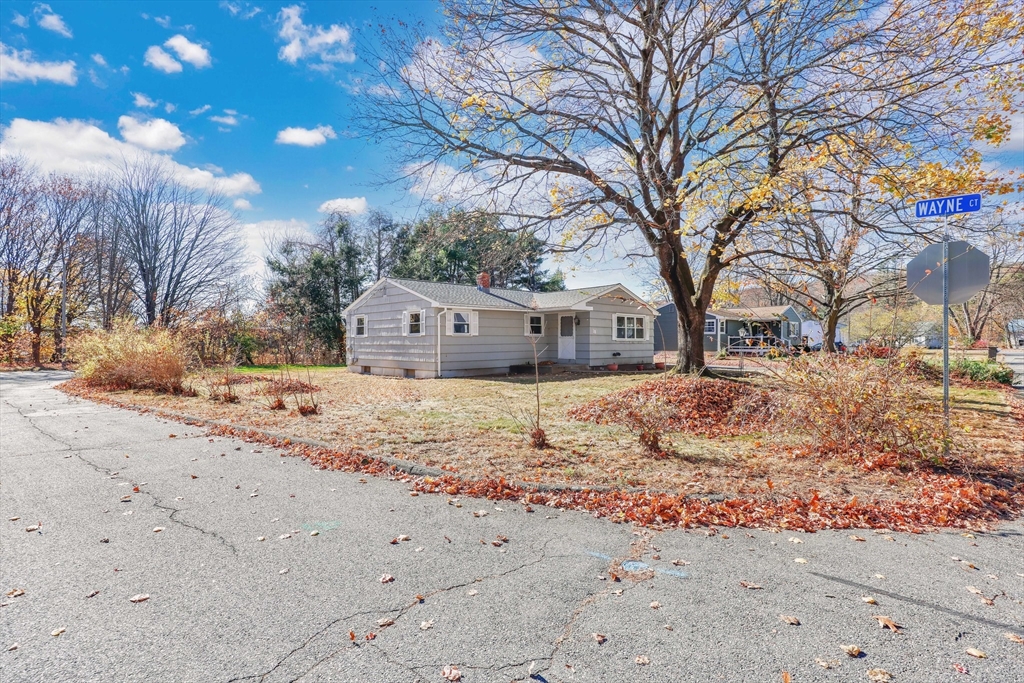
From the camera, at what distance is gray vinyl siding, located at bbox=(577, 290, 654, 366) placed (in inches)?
794

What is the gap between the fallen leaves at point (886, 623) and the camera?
260 centimetres

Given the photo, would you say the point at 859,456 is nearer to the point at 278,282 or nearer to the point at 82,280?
the point at 278,282

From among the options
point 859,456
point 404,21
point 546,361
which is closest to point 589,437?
point 859,456

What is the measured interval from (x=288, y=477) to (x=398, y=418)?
3.48m

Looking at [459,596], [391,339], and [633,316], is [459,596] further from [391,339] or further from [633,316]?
[633,316]

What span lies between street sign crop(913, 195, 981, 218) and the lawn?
2749 millimetres

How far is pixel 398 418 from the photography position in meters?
9.12

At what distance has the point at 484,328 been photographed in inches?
725

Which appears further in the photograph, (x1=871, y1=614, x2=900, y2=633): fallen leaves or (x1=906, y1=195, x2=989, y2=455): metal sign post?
(x1=906, y1=195, x2=989, y2=455): metal sign post

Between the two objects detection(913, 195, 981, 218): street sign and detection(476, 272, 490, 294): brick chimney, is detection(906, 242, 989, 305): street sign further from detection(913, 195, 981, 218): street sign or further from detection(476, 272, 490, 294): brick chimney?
detection(476, 272, 490, 294): brick chimney

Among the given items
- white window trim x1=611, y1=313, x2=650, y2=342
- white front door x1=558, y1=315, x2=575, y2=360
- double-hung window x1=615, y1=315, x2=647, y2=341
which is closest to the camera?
white front door x1=558, y1=315, x2=575, y2=360

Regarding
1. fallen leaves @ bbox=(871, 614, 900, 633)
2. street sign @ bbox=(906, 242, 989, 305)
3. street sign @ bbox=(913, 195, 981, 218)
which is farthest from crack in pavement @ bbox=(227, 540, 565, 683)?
street sign @ bbox=(913, 195, 981, 218)

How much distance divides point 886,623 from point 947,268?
192 inches

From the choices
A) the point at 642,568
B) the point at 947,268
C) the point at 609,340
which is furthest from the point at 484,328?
the point at 642,568
